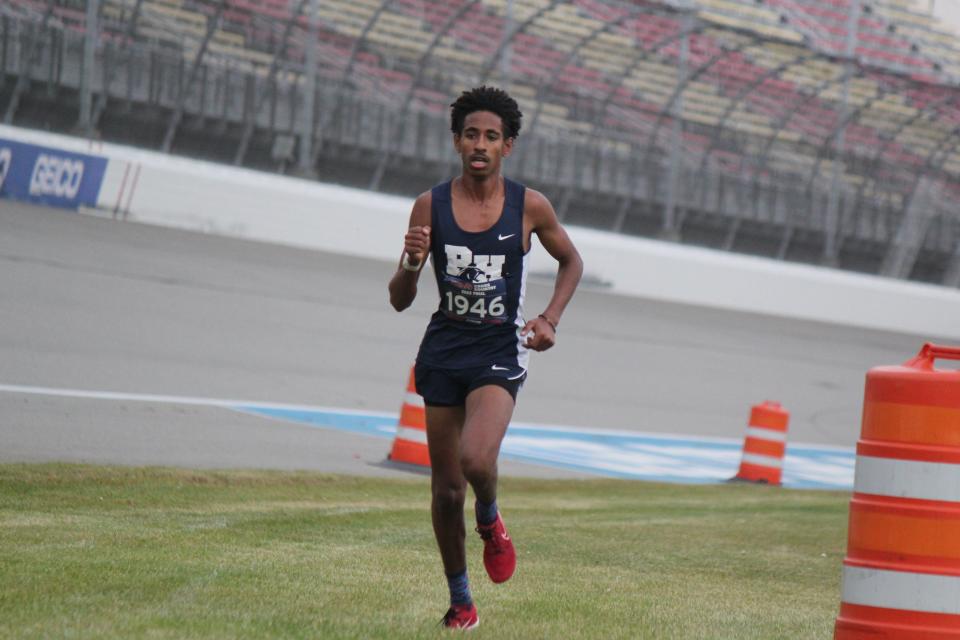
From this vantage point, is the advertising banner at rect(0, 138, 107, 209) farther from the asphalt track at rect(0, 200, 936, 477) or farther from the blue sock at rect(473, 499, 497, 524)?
the blue sock at rect(473, 499, 497, 524)

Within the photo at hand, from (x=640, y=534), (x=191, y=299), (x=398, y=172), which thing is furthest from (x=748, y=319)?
(x=640, y=534)

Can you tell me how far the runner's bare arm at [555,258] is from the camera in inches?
206

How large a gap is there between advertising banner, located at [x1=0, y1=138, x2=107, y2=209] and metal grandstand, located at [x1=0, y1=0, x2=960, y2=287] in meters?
0.59

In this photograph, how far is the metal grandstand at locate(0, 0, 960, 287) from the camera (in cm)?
2584

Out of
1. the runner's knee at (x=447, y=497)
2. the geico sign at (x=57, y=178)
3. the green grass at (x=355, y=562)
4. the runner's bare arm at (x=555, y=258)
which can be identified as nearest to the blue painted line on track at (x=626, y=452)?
the green grass at (x=355, y=562)

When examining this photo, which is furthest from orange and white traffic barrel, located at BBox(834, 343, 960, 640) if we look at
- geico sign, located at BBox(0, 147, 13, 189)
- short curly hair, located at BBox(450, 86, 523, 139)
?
geico sign, located at BBox(0, 147, 13, 189)

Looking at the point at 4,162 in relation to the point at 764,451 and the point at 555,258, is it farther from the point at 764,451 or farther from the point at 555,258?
the point at 555,258

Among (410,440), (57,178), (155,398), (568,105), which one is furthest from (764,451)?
(568,105)

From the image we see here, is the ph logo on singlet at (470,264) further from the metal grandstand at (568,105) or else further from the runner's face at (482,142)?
the metal grandstand at (568,105)

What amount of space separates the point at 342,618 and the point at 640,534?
4.07m

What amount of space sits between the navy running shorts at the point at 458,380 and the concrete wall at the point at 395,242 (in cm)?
2057

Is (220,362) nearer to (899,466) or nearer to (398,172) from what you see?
(899,466)

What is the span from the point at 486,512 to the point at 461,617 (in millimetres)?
379

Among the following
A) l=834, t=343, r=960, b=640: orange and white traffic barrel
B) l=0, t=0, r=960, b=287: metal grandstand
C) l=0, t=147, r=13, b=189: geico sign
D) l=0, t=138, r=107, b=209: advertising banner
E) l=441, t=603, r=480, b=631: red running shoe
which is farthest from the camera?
l=0, t=0, r=960, b=287: metal grandstand
